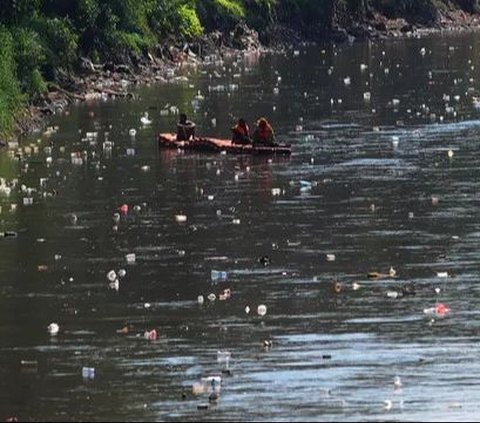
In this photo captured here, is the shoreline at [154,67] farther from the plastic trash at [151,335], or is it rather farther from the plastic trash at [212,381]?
→ the plastic trash at [212,381]

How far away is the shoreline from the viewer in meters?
54.2

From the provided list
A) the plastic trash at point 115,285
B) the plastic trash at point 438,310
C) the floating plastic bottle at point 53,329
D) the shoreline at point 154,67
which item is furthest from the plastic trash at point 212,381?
the shoreline at point 154,67

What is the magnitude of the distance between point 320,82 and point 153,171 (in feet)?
96.4

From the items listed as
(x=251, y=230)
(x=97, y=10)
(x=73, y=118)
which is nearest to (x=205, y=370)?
(x=251, y=230)

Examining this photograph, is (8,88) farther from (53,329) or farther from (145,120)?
(53,329)

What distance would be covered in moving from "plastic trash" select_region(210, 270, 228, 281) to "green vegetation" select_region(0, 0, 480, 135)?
19.5m

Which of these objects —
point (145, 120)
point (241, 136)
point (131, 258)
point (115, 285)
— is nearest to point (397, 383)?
point (115, 285)

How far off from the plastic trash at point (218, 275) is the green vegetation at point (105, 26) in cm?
1948

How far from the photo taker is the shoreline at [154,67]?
5425 centimetres

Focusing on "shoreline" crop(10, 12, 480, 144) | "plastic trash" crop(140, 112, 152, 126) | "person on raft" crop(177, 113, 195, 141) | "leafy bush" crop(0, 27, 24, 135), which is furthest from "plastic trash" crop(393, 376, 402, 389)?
"plastic trash" crop(140, 112, 152, 126)

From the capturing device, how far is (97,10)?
67375 mm

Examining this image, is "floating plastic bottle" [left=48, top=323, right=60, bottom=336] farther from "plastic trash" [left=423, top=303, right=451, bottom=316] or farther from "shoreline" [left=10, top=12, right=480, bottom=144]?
"shoreline" [left=10, top=12, right=480, bottom=144]

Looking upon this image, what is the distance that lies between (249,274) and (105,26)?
4209cm

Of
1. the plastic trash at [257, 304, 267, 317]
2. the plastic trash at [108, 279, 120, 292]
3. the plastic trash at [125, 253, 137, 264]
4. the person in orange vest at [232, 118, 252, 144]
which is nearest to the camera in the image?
the plastic trash at [257, 304, 267, 317]
